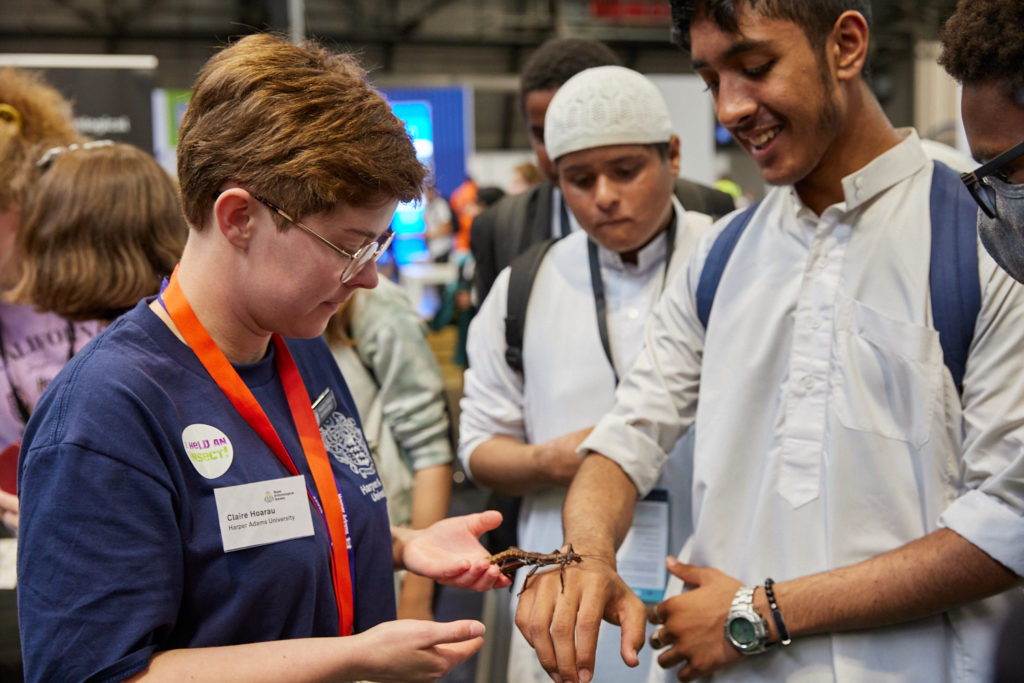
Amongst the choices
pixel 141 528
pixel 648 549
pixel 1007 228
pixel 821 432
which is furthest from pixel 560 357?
pixel 141 528

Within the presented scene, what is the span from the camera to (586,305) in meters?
2.23

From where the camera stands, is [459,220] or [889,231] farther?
[459,220]

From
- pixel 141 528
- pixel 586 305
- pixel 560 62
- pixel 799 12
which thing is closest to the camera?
pixel 141 528

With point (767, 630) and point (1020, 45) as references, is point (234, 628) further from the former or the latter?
point (1020, 45)

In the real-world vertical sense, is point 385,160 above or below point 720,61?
below

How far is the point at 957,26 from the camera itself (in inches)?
49.8

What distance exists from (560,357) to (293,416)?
91 cm

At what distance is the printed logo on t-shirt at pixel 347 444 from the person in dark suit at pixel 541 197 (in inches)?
58.6

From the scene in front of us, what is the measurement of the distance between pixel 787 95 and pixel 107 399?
46.1 inches

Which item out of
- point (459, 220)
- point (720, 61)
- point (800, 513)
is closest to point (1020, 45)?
point (720, 61)

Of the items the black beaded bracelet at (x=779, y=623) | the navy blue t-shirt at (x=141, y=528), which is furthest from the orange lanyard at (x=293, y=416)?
the black beaded bracelet at (x=779, y=623)

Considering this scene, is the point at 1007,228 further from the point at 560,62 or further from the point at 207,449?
the point at 560,62

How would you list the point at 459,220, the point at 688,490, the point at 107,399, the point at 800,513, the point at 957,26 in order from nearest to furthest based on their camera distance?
the point at 107,399, the point at 957,26, the point at 800,513, the point at 688,490, the point at 459,220

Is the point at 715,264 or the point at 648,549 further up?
the point at 715,264
